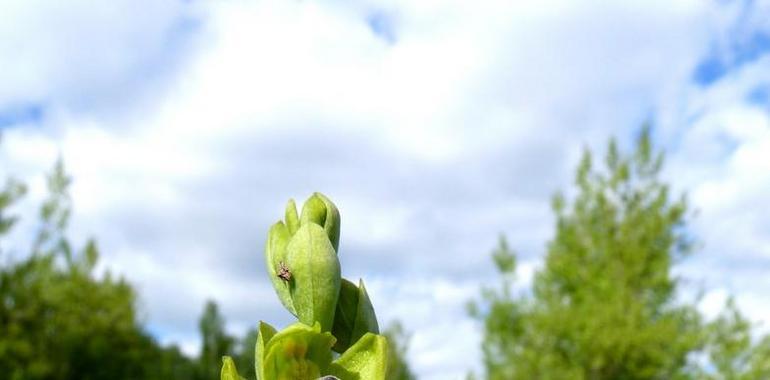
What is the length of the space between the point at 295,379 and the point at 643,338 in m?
14.1

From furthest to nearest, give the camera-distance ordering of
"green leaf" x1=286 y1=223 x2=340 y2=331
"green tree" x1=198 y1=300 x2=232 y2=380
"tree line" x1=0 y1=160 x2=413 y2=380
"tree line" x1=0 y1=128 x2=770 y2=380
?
"green tree" x1=198 y1=300 x2=232 y2=380 < "tree line" x1=0 y1=160 x2=413 y2=380 < "tree line" x1=0 y1=128 x2=770 y2=380 < "green leaf" x1=286 y1=223 x2=340 y2=331

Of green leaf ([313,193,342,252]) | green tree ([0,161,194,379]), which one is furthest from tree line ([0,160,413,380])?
green leaf ([313,193,342,252])

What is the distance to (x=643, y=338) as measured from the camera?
602 inches

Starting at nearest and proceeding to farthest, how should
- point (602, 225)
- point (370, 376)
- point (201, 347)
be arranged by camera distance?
1. point (370, 376)
2. point (602, 225)
3. point (201, 347)

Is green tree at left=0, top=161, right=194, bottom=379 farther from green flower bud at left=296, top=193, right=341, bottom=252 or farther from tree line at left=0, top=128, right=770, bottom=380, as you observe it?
green flower bud at left=296, top=193, right=341, bottom=252

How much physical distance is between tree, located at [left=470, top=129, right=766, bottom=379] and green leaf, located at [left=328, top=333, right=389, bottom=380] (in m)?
14.0

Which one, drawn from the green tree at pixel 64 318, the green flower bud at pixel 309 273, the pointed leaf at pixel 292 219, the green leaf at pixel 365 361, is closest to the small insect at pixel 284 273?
the green flower bud at pixel 309 273

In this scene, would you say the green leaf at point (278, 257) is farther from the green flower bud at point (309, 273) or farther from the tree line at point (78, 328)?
the tree line at point (78, 328)

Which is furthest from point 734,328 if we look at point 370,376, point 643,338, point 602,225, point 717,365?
point 370,376

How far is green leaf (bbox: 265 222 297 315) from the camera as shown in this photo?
2.43m

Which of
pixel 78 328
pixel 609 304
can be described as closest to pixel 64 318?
pixel 78 328

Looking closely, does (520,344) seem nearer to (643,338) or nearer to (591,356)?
(591,356)

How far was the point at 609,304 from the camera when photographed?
619 inches

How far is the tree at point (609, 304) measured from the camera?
15.5 metres
